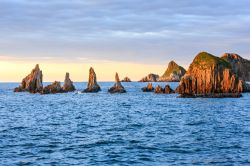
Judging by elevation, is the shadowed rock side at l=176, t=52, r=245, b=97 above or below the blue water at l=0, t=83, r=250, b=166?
above

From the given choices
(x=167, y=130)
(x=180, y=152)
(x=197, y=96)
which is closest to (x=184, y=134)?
(x=167, y=130)

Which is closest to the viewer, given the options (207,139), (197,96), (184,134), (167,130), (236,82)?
(207,139)

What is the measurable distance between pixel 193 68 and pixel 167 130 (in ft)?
402

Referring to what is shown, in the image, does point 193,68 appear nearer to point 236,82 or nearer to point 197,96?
point 236,82

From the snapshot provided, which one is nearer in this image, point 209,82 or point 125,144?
point 125,144

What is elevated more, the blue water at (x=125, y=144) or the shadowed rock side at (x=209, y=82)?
the shadowed rock side at (x=209, y=82)

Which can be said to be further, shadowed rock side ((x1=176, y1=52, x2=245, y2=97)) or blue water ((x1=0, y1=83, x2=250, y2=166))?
shadowed rock side ((x1=176, y1=52, x2=245, y2=97))

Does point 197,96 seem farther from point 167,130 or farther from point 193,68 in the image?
point 167,130

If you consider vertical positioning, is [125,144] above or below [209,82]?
below

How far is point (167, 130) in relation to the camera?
5988cm

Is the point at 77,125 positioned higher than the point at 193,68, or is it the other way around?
the point at 193,68

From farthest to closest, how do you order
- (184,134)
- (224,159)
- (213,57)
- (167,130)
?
(213,57), (167,130), (184,134), (224,159)

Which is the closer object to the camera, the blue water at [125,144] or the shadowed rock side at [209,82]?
the blue water at [125,144]

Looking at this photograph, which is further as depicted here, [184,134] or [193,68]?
[193,68]
